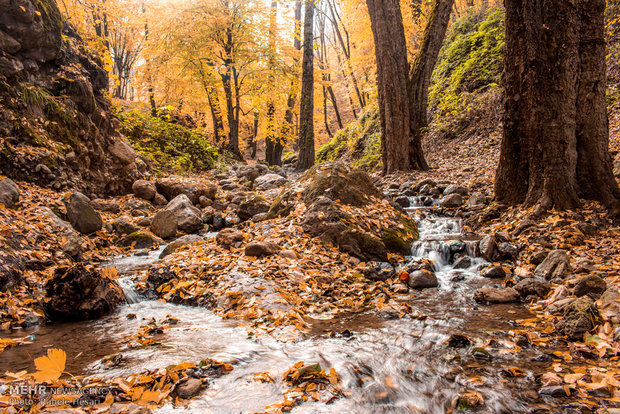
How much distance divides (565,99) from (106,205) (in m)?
8.83

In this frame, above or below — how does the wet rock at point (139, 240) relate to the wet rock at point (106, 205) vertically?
below

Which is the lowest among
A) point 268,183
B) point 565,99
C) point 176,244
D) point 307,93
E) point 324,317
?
point 324,317

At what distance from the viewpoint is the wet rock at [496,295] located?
11.3 ft

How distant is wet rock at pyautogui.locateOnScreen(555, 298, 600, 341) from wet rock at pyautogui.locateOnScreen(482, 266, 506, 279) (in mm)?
1426

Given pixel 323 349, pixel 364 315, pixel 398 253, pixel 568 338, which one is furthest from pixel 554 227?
pixel 323 349

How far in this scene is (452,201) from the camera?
22.0ft

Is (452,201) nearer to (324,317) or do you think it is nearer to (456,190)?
(456,190)

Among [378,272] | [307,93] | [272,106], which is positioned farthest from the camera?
[272,106]

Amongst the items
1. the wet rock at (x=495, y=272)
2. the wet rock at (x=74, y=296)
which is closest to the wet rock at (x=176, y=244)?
the wet rock at (x=74, y=296)

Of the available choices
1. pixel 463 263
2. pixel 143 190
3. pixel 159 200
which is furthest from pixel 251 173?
pixel 463 263

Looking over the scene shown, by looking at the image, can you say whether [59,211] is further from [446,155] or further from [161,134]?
[446,155]

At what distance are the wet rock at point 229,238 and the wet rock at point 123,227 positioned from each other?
2271 mm

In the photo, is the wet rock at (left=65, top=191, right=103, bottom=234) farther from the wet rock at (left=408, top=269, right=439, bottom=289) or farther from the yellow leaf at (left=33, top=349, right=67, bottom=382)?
the wet rock at (left=408, top=269, right=439, bottom=289)

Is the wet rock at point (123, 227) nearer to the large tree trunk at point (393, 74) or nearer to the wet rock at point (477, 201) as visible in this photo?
the wet rock at point (477, 201)
